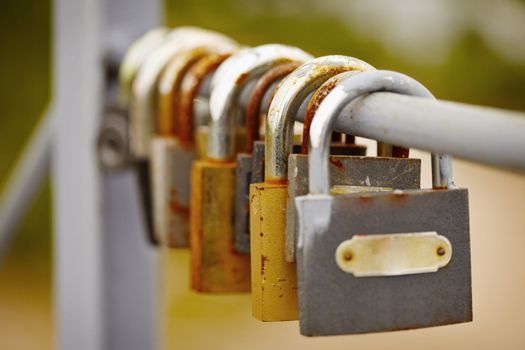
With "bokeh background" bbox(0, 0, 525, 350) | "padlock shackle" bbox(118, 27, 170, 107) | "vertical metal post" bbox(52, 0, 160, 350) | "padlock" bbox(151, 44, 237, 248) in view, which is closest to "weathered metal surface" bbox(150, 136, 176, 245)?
"padlock" bbox(151, 44, 237, 248)

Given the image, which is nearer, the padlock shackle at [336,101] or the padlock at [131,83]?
the padlock shackle at [336,101]

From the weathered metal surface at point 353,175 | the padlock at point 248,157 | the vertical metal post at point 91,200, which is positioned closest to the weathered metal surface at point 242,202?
the padlock at point 248,157

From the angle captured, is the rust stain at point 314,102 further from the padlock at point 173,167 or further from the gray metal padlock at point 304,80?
the padlock at point 173,167

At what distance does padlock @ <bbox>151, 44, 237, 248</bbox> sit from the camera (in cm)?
78

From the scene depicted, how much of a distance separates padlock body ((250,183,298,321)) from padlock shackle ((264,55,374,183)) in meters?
0.02

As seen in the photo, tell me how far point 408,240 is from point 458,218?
0.04 metres

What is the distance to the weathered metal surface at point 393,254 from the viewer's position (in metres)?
0.45

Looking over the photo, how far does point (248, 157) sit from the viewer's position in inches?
23.4

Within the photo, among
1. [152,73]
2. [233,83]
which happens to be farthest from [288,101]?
[152,73]

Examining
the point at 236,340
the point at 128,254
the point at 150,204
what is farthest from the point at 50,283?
the point at 150,204

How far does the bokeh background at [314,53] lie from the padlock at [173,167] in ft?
9.19

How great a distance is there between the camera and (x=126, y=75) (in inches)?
36.8

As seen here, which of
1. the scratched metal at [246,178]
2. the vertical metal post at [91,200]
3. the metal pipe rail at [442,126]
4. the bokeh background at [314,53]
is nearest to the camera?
the metal pipe rail at [442,126]

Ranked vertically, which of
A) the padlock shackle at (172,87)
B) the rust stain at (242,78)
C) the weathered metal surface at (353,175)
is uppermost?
the padlock shackle at (172,87)
